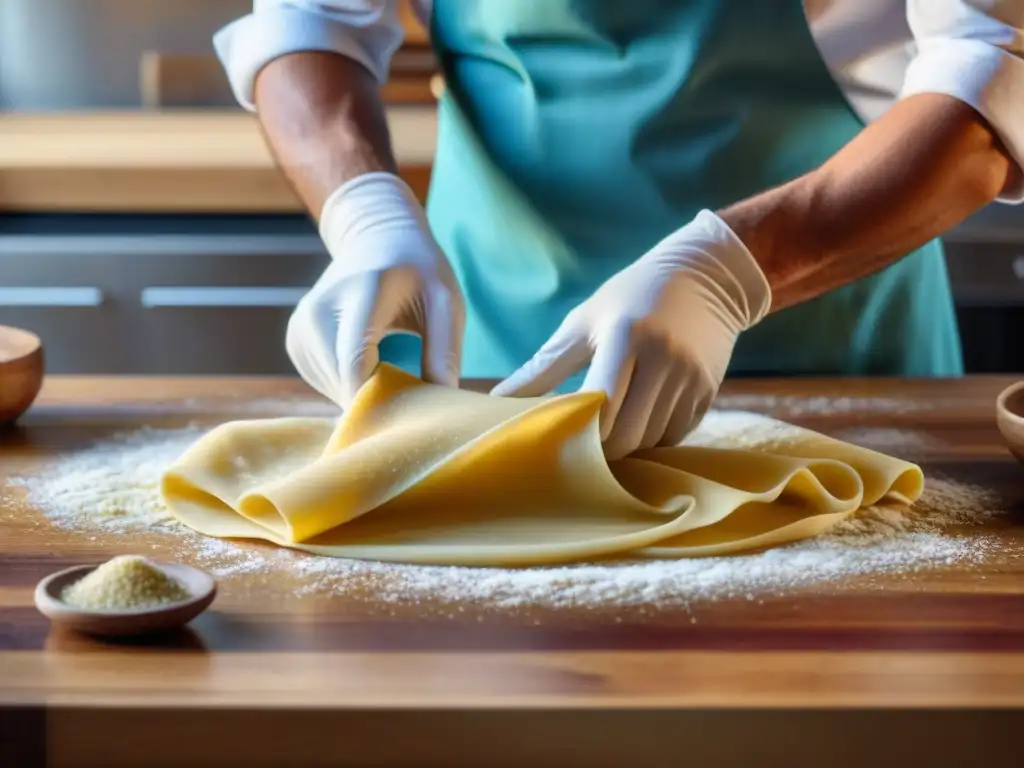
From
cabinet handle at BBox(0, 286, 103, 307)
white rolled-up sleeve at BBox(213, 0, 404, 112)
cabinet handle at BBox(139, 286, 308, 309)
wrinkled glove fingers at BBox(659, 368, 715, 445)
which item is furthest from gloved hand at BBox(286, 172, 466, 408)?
cabinet handle at BBox(0, 286, 103, 307)

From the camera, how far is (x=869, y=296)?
1.59 m

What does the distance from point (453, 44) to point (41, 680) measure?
3.54 ft

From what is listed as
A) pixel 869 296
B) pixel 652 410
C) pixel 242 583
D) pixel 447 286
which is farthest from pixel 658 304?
pixel 869 296

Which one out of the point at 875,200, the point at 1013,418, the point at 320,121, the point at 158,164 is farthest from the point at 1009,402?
the point at 158,164

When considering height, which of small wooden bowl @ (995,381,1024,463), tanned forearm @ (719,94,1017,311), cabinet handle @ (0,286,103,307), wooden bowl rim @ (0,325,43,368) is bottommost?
cabinet handle @ (0,286,103,307)

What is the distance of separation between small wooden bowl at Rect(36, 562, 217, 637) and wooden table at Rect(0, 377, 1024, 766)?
0.4 inches

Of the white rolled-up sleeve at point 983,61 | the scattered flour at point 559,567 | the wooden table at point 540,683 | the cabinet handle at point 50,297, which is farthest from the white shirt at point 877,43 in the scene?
the cabinet handle at point 50,297

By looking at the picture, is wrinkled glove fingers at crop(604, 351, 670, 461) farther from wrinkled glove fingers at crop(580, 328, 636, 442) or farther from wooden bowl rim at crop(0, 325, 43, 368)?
wooden bowl rim at crop(0, 325, 43, 368)

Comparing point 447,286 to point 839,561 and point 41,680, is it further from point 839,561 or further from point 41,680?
point 41,680

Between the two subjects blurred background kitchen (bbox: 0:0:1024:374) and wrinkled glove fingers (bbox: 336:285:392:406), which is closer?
wrinkled glove fingers (bbox: 336:285:392:406)

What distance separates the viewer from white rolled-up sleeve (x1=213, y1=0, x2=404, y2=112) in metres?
1.55

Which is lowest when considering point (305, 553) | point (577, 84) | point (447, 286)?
point (305, 553)

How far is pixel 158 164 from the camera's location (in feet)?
8.60

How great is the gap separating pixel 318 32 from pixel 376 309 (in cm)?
51
